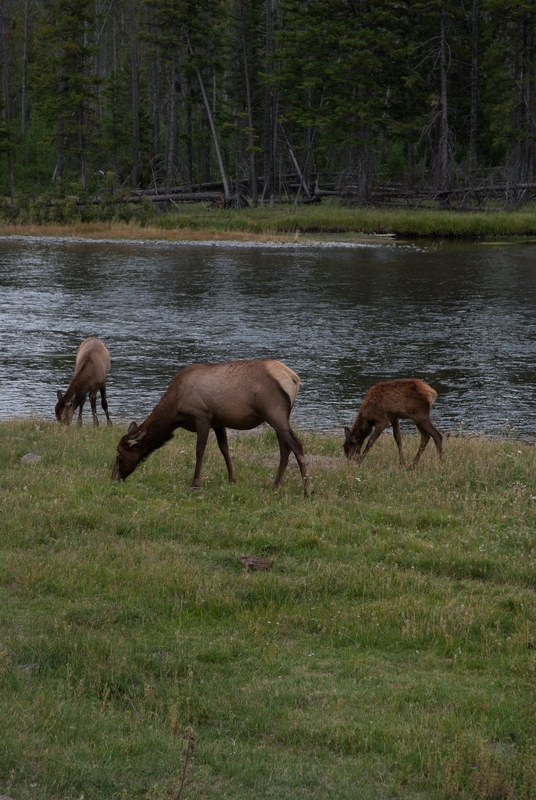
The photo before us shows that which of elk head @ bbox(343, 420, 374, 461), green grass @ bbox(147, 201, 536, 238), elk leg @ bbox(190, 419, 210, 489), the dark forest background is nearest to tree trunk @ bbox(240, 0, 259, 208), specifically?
the dark forest background

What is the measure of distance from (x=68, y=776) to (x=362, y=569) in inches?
146

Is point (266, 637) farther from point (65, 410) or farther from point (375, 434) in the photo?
point (65, 410)

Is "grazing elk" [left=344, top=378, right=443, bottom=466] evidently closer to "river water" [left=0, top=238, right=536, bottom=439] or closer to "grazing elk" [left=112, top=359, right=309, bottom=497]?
"grazing elk" [left=112, top=359, right=309, bottom=497]

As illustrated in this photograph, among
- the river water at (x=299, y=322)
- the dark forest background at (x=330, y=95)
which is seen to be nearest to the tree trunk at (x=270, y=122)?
the dark forest background at (x=330, y=95)

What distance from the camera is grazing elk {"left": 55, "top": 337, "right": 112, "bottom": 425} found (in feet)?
52.0

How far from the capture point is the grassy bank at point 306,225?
53.5 meters

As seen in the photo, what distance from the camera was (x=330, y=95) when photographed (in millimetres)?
62344

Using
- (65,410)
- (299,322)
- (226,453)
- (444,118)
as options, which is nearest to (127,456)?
(226,453)

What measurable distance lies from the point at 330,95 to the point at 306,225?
39.1 feet

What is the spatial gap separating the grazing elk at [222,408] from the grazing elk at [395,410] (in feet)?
7.12

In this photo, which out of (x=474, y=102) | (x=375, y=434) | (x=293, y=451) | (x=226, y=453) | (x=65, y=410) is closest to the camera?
(x=293, y=451)

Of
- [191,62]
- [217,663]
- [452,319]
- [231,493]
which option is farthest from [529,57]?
[217,663]

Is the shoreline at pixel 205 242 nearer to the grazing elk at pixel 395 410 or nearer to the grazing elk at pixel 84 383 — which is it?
the grazing elk at pixel 84 383

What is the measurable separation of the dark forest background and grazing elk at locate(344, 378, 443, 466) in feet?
152
